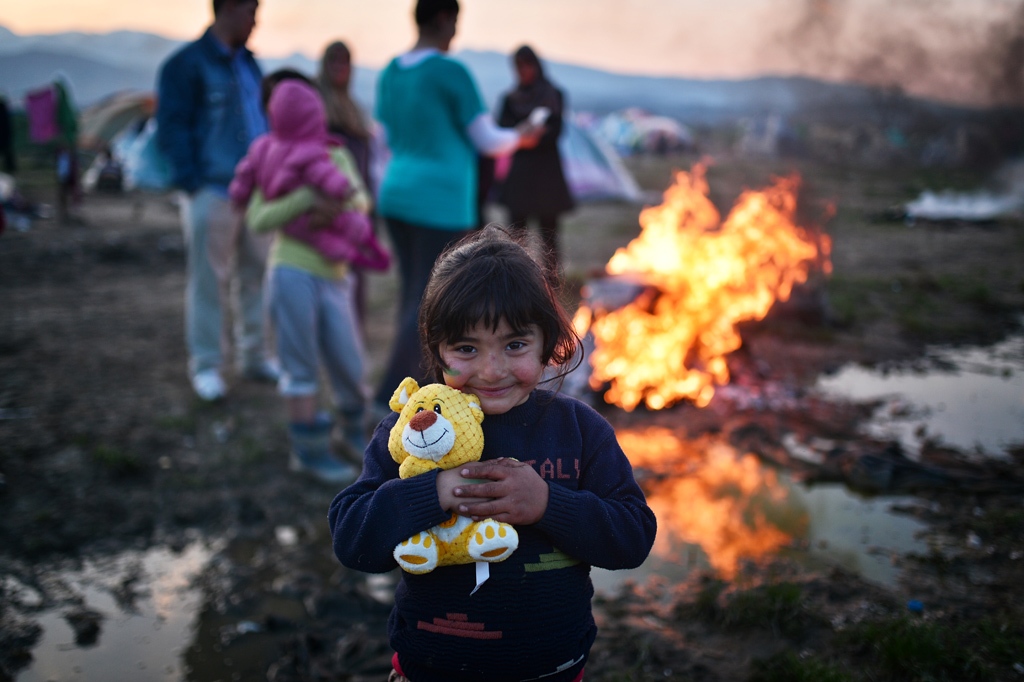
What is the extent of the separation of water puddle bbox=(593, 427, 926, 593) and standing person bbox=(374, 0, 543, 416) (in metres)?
1.60

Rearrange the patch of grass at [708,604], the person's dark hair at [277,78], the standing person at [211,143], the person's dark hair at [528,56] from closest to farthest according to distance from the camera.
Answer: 1. the patch of grass at [708,604]
2. the person's dark hair at [277,78]
3. the standing person at [211,143]
4. the person's dark hair at [528,56]

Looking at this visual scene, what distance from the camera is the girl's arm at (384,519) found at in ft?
4.60

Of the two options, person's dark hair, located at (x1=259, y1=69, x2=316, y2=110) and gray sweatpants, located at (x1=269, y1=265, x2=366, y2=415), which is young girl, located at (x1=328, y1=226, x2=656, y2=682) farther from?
person's dark hair, located at (x1=259, y1=69, x2=316, y2=110)

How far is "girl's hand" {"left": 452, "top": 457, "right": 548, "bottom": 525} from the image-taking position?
139cm

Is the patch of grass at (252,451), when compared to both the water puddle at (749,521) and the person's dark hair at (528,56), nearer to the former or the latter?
the water puddle at (749,521)

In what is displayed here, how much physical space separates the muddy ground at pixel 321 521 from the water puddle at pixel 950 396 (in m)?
0.22

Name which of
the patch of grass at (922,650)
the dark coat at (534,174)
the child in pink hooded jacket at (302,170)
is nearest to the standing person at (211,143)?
the child in pink hooded jacket at (302,170)

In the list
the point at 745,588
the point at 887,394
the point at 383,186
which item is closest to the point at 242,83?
the point at 383,186

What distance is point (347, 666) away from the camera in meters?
2.52

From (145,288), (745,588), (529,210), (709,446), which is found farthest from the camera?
(145,288)

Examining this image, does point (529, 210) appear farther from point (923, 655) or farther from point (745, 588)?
point (923, 655)

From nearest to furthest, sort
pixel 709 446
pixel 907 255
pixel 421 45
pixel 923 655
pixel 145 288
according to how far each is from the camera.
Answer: pixel 923 655 < pixel 421 45 < pixel 709 446 < pixel 145 288 < pixel 907 255

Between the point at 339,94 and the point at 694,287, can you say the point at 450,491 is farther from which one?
the point at 694,287

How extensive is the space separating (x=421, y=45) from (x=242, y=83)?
1435mm
